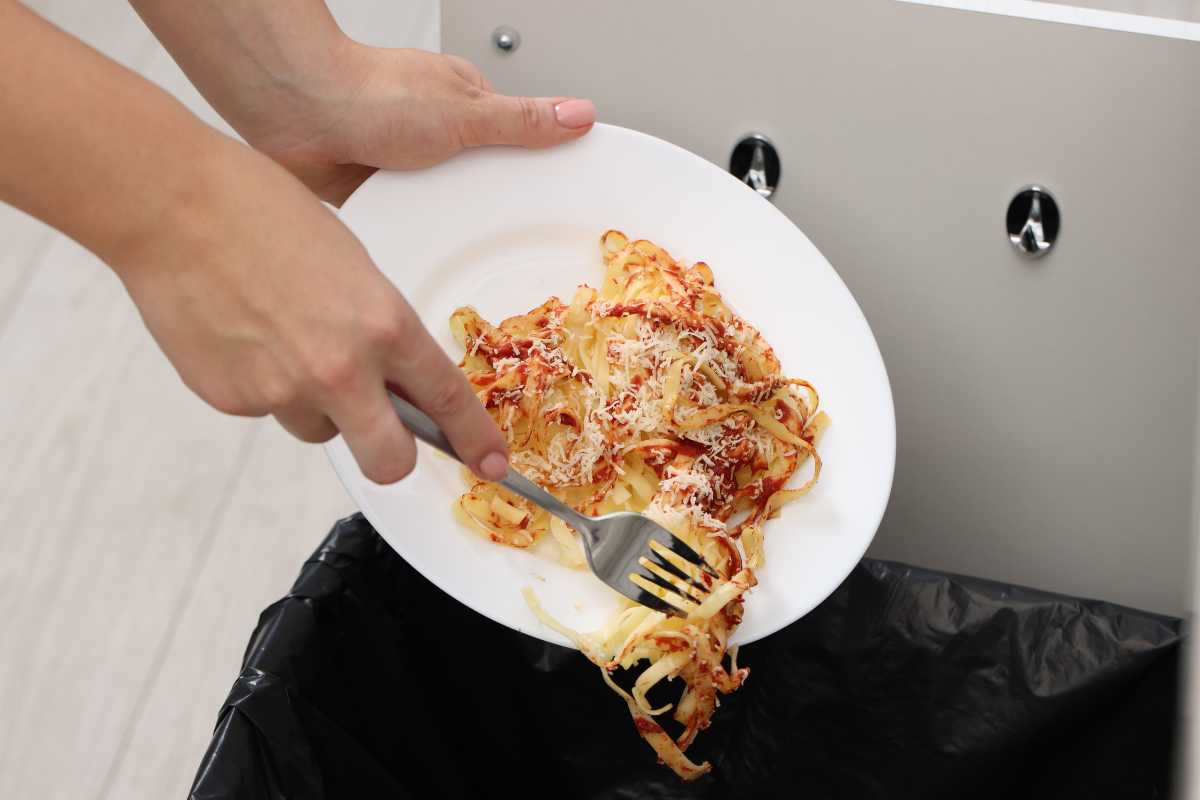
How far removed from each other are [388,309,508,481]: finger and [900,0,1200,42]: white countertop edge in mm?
401

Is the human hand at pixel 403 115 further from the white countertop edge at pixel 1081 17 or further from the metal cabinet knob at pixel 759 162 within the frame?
the white countertop edge at pixel 1081 17

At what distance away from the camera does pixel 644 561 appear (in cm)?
59

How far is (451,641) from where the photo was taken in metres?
0.78

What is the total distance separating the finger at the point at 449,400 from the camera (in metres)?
0.45

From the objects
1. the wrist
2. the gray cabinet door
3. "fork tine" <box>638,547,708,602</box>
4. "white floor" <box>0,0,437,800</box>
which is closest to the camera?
the wrist

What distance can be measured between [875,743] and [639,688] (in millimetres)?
257

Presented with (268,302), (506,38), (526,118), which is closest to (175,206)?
(268,302)

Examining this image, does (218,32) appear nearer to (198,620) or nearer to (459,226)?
(459,226)

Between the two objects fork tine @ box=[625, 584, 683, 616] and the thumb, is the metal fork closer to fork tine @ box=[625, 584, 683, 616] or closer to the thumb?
fork tine @ box=[625, 584, 683, 616]

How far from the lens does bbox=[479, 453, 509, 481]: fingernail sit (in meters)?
0.51

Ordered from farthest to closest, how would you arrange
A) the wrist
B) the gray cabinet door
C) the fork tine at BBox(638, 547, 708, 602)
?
1. the gray cabinet door
2. the fork tine at BBox(638, 547, 708, 602)
3. the wrist

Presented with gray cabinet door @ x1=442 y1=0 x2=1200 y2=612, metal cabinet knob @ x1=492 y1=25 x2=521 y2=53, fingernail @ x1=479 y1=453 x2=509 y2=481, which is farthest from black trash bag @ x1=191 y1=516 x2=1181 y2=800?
metal cabinet knob @ x1=492 y1=25 x2=521 y2=53

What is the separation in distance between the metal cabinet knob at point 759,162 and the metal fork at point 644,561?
0.27 metres

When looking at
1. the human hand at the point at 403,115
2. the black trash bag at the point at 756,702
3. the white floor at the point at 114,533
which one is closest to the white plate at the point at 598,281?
the human hand at the point at 403,115
